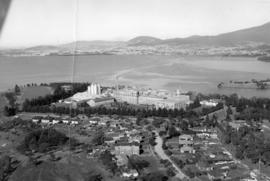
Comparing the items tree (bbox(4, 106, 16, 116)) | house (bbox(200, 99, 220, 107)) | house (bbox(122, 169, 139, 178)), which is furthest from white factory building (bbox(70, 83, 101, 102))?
house (bbox(122, 169, 139, 178))

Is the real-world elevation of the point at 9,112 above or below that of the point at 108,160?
below

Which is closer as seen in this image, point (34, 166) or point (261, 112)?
point (34, 166)

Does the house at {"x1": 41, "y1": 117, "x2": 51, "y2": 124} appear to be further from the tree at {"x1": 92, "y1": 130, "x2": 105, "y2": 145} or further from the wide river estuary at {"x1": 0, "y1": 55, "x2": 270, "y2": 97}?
the wide river estuary at {"x1": 0, "y1": 55, "x2": 270, "y2": 97}

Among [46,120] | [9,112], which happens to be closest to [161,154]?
[46,120]

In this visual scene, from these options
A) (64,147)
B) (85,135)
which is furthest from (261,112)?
(64,147)

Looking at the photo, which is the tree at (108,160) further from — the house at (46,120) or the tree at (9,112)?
the tree at (9,112)

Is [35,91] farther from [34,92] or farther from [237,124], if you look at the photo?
[237,124]

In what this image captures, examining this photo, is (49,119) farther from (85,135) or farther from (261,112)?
(261,112)

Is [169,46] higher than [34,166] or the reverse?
higher

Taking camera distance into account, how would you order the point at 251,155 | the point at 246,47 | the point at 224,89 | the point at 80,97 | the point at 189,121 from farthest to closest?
1. the point at 246,47
2. the point at 224,89
3. the point at 80,97
4. the point at 189,121
5. the point at 251,155

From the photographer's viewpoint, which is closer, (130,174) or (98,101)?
(130,174)

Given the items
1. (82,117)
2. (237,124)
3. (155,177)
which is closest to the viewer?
(155,177)
